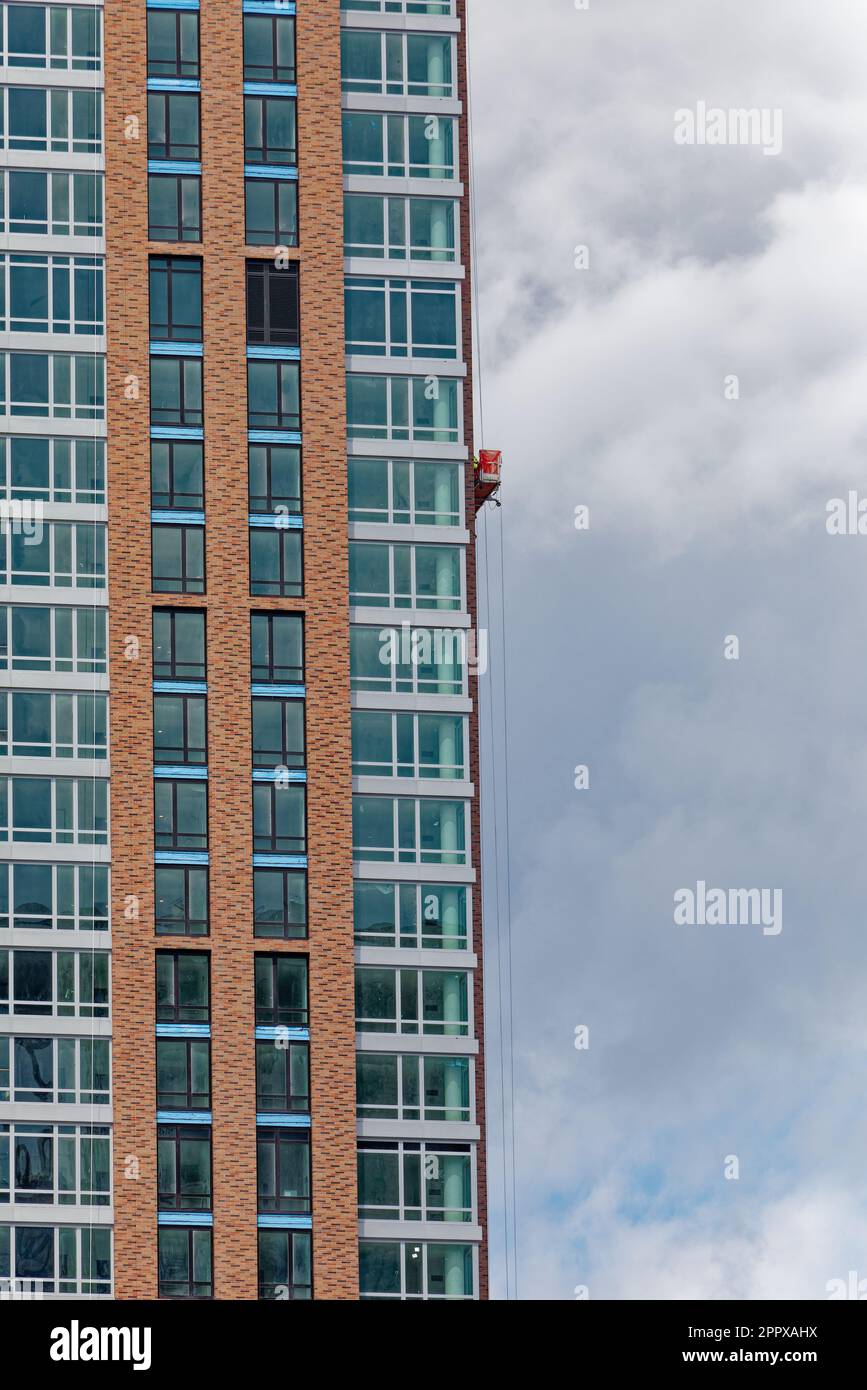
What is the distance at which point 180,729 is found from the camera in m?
99.9

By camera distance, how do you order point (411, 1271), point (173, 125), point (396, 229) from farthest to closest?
1. point (396, 229)
2. point (173, 125)
3. point (411, 1271)

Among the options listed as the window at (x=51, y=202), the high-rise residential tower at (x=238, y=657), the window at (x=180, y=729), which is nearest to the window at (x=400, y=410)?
the high-rise residential tower at (x=238, y=657)

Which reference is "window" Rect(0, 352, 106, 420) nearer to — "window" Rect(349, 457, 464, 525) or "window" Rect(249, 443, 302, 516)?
"window" Rect(249, 443, 302, 516)

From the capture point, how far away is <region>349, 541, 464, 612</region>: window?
102 metres

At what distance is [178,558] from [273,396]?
5.40m

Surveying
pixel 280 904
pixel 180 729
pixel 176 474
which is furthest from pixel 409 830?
pixel 176 474

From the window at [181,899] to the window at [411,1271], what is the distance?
9627 mm

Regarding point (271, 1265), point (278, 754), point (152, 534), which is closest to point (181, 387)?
point (152, 534)

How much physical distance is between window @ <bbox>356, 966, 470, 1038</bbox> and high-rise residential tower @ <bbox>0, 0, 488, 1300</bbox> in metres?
0.08

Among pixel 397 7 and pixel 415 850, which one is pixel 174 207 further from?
pixel 415 850

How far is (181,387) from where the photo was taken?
102 metres

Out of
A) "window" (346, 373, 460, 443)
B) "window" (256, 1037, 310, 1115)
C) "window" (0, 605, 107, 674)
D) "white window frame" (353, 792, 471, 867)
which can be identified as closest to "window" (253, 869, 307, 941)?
"white window frame" (353, 792, 471, 867)

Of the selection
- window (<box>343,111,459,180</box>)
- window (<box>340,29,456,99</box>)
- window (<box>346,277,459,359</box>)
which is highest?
window (<box>340,29,456,99</box>)

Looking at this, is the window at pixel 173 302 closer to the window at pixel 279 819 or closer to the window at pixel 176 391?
the window at pixel 176 391
